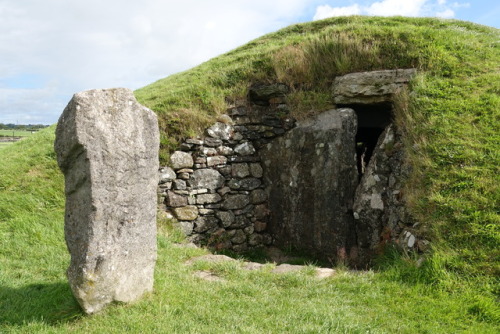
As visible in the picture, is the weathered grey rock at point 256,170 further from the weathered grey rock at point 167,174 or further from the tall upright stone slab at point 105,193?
the tall upright stone slab at point 105,193

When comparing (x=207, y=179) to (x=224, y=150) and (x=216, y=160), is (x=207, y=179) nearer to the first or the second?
(x=216, y=160)

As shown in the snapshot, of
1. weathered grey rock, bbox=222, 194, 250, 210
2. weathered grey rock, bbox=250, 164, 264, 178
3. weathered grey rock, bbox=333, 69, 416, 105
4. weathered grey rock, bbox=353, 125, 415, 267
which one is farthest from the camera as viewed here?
weathered grey rock, bbox=250, 164, 264, 178

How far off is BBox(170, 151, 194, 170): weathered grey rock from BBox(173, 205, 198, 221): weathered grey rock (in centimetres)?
85

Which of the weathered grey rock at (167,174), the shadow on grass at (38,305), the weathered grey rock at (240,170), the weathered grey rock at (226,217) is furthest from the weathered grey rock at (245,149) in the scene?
the shadow on grass at (38,305)

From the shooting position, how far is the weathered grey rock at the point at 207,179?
855 cm

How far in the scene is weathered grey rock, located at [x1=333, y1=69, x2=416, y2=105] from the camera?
8.20 m

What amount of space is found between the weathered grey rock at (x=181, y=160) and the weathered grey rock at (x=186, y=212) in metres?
0.85

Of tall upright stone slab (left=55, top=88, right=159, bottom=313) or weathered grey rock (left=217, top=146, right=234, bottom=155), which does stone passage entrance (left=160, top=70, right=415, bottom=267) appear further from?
tall upright stone slab (left=55, top=88, right=159, bottom=313)

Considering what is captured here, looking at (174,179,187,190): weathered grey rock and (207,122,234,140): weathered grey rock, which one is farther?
(207,122,234,140): weathered grey rock

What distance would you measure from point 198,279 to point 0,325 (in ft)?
7.38

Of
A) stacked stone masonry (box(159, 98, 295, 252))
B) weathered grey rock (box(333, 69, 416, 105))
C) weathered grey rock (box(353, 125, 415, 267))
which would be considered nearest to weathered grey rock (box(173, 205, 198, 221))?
stacked stone masonry (box(159, 98, 295, 252))

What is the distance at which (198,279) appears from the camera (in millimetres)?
5375

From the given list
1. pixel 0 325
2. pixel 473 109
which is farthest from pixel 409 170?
pixel 0 325

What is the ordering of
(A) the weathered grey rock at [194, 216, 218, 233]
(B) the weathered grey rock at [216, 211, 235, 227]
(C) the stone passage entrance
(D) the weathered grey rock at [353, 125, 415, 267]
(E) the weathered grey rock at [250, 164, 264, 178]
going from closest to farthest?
(D) the weathered grey rock at [353, 125, 415, 267], (C) the stone passage entrance, (A) the weathered grey rock at [194, 216, 218, 233], (B) the weathered grey rock at [216, 211, 235, 227], (E) the weathered grey rock at [250, 164, 264, 178]
